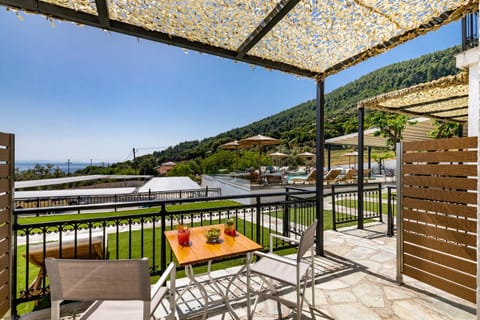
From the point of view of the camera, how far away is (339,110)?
31719mm

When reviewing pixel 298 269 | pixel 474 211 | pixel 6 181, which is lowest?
pixel 298 269

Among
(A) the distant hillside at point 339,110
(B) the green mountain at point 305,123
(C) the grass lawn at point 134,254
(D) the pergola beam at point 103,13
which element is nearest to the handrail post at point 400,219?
(C) the grass lawn at point 134,254

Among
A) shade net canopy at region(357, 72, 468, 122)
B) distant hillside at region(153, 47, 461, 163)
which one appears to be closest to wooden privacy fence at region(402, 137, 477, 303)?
shade net canopy at region(357, 72, 468, 122)

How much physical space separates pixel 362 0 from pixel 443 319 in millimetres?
2958

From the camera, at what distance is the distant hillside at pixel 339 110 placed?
2416 centimetres

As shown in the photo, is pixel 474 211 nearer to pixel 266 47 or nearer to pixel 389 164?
pixel 266 47

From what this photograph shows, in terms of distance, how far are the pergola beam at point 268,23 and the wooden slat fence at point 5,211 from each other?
7.74ft

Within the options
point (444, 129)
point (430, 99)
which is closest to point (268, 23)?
point (430, 99)

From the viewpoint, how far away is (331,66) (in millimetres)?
3059

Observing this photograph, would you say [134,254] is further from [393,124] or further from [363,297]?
[393,124]

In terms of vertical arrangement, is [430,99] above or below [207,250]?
above

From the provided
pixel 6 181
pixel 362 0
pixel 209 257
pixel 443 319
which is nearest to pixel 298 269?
pixel 209 257

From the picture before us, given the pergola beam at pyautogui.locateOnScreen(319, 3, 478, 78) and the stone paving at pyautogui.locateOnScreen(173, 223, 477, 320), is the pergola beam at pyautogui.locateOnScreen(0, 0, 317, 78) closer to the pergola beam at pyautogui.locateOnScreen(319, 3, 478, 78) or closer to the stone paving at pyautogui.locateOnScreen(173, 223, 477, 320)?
the pergola beam at pyautogui.locateOnScreen(319, 3, 478, 78)

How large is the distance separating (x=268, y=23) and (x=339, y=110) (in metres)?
33.5
